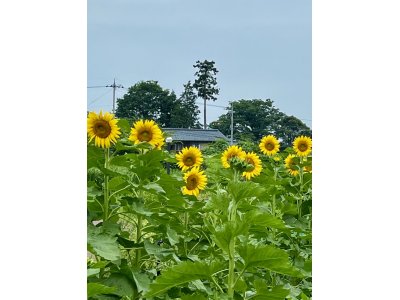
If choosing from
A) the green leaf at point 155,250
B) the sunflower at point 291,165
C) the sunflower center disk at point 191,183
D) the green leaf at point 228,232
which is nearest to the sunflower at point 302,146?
the sunflower at point 291,165

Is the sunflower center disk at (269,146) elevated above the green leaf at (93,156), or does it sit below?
above

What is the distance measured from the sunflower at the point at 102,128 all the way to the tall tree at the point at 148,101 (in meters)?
0.02

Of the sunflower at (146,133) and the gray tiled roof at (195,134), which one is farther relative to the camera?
the sunflower at (146,133)

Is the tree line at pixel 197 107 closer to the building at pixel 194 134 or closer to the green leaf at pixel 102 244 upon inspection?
the building at pixel 194 134

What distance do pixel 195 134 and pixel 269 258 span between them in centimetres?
39

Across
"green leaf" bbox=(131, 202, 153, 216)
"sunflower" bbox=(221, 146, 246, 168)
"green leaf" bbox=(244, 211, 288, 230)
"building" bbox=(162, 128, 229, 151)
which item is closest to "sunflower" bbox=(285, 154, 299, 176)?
"sunflower" bbox=(221, 146, 246, 168)

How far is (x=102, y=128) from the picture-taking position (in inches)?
45.3

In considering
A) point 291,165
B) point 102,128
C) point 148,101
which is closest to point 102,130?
point 102,128

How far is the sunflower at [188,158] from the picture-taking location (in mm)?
1618

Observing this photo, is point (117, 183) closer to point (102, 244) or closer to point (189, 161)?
point (102, 244)
